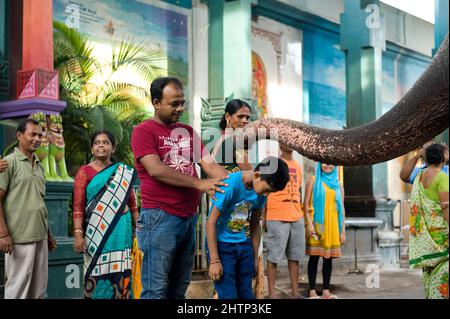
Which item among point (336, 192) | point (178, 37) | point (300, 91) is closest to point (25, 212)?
point (336, 192)

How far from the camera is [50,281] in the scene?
7.75m

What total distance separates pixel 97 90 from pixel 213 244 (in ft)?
21.5

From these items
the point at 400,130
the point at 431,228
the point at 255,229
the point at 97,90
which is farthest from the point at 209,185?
the point at 97,90

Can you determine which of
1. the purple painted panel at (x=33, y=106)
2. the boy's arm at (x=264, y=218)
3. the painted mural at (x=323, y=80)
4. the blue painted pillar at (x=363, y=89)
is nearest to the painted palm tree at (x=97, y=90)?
the purple painted panel at (x=33, y=106)

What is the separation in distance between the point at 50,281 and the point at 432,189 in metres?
3.64

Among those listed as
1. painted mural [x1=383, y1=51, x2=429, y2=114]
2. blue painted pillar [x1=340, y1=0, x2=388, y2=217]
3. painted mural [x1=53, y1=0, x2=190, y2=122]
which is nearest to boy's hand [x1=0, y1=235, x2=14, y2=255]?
painted mural [x1=53, y1=0, x2=190, y2=122]

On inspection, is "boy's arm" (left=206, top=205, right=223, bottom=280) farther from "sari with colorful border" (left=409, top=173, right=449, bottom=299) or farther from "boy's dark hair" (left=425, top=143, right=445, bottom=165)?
"boy's dark hair" (left=425, top=143, right=445, bottom=165)

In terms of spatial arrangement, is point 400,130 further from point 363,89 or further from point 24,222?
point 363,89

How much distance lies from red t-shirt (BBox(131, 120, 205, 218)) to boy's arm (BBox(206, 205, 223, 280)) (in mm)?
254

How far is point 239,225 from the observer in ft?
16.8

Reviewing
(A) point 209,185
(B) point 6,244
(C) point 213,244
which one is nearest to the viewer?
(A) point 209,185

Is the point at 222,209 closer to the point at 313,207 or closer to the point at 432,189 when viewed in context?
the point at 432,189

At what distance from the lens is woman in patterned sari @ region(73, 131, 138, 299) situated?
6.40 meters

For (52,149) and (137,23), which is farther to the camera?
(137,23)
